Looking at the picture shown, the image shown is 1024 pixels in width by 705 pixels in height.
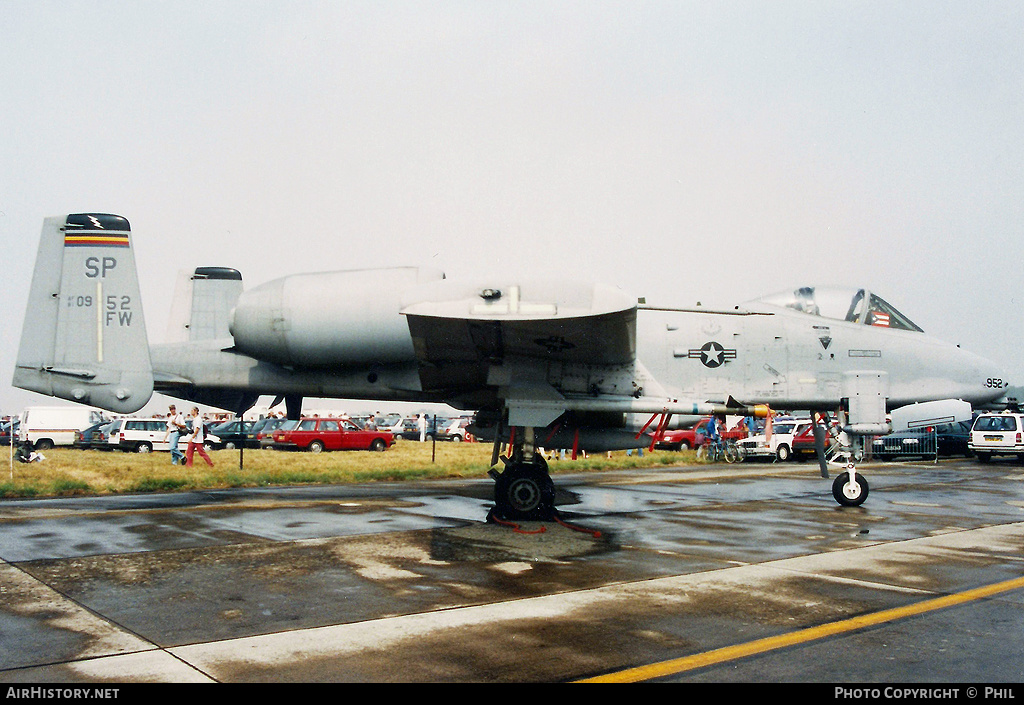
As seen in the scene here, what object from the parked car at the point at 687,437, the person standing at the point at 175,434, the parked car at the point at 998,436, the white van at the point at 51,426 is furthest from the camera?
the white van at the point at 51,426

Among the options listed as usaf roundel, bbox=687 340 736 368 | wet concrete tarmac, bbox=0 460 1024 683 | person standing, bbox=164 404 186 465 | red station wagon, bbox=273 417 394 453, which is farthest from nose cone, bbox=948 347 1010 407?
red station wagon, bbox=273 417 394 453

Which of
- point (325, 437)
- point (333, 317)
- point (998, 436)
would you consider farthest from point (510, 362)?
point (325, 437)

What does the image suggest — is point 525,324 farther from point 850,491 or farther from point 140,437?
point 140,437

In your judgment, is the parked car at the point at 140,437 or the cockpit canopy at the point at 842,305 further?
the parked car at the point at 140,437

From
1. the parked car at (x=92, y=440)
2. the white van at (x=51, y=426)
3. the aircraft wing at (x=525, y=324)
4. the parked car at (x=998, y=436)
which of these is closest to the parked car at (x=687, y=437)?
the parked car at (x=998, y=436)

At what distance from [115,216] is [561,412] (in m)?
7.39

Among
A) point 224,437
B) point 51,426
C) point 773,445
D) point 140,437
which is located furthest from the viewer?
point 51,426

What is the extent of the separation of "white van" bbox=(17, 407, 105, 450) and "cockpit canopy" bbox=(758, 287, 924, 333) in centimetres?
3306

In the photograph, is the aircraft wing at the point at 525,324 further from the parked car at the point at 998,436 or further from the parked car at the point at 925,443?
the parked car at the point at 925,443

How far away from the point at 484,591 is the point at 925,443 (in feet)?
90.7

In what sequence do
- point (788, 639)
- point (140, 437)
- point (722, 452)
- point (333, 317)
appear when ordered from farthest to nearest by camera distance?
point (140, 437), point (722, 452), point (333, 317), point (788, 639)

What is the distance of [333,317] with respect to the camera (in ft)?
33.3

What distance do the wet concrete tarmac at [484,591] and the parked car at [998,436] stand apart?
1659 cm

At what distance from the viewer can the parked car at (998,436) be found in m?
25.9
